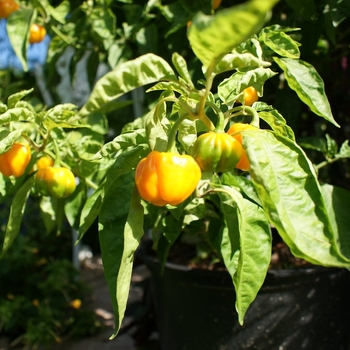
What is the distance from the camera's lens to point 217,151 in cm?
52

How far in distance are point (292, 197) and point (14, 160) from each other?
48cm

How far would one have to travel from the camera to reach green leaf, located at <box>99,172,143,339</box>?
1.86 ft

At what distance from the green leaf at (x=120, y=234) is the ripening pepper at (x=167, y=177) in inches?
2.8

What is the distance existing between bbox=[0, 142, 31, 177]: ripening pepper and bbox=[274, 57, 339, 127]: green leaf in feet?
1.47

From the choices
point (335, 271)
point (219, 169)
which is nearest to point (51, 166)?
point (219, 169)

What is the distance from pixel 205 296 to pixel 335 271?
32 centimetres

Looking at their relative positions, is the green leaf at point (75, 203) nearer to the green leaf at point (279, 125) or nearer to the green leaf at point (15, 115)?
the green leaf at point (15, 115)

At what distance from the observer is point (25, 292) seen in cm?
214

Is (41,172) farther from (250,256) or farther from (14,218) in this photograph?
(250,256)

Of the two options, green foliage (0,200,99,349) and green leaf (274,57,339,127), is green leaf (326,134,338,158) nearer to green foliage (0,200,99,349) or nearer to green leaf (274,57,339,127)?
green leaf (274,57,339,127)

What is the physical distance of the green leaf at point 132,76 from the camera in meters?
0.55

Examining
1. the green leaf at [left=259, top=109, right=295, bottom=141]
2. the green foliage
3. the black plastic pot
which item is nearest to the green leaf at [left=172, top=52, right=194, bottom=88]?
the green leaf at [left=259, top=109, right=295, bottom=141]

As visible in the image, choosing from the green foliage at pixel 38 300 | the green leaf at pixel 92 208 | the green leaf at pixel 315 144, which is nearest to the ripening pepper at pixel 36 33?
the green leaf at pixel 92 208

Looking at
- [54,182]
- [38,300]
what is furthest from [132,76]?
[38,300]
